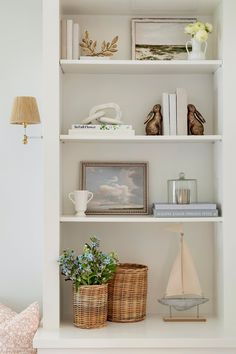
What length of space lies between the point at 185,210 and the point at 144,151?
0.43 m

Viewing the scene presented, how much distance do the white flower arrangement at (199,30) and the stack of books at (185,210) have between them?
82 centimetres

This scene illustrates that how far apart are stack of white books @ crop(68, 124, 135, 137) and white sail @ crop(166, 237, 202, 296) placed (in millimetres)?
688

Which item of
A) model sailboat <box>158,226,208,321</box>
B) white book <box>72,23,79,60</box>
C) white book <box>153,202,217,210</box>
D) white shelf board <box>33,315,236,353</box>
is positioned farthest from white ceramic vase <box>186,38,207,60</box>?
white shelf board <box>33,315,236,353</box>

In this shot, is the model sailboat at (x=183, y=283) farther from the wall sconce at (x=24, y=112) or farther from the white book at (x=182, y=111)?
the wall sconce at (x=24, y=112)

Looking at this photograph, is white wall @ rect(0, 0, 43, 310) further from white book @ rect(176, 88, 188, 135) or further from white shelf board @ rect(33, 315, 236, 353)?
white book @ rect(176, 88, 188, 135)

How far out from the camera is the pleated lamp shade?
329 centimetres

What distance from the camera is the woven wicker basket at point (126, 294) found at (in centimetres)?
327

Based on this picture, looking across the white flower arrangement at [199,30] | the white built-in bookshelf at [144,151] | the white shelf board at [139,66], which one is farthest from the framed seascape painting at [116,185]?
the white flower arrangement at [199,30]

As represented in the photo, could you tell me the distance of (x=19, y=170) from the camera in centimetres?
355

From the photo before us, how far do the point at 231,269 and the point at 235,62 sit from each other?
3.31 feet

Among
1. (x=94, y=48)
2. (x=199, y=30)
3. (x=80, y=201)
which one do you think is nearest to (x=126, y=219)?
(x=80, y=201)

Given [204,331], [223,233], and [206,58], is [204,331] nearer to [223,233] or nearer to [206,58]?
[223,233]

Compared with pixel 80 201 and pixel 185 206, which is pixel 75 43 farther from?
pixel 185 206

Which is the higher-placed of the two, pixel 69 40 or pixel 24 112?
pixel 69 40
